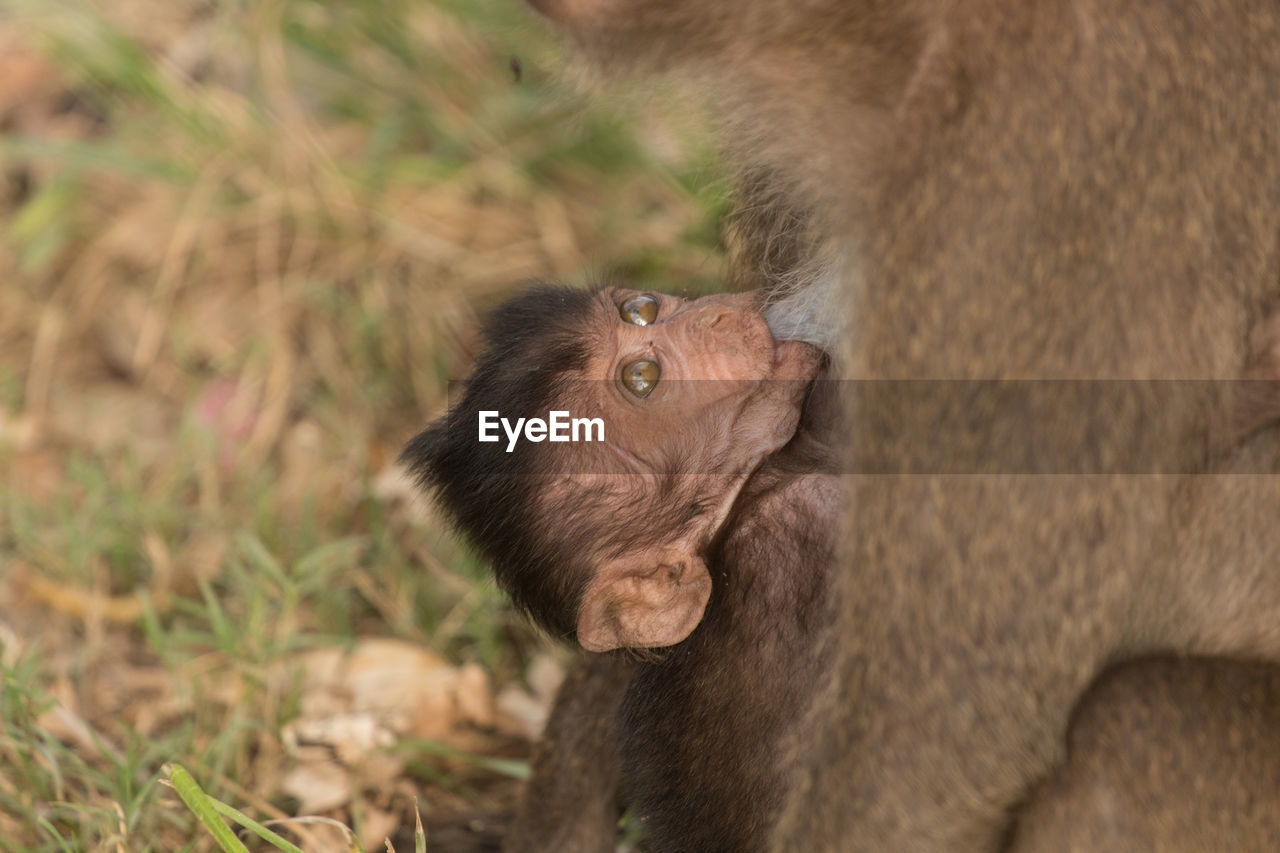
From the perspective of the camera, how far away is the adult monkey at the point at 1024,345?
222 centimetres

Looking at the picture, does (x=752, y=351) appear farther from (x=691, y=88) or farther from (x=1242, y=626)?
(x=1242, y=626)

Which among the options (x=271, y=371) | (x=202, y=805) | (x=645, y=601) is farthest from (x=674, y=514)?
(x=271, y=371)

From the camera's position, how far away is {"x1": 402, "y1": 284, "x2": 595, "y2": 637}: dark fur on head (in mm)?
2971

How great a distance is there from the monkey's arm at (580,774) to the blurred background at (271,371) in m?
0.30

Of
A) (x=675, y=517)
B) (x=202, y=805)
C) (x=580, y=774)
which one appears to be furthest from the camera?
(x=580, y=774)

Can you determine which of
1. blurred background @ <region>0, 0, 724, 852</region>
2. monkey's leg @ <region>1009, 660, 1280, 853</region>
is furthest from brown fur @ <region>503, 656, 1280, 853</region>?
blurred background @ <region>0, 0, 724, 852</region>

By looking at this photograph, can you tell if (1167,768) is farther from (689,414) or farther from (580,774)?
(580,774)

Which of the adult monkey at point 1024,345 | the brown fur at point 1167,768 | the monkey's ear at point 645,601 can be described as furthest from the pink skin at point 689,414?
the brown fur at point 1167,768

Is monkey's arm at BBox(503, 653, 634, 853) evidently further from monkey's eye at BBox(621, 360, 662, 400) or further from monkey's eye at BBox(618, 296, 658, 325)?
monkey's eye at BBox(618, 296, 658, 325)

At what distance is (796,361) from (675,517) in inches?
16.2

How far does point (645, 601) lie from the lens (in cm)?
289

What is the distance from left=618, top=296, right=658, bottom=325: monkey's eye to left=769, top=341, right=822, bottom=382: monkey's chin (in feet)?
0.85

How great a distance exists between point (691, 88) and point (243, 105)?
3270 mm

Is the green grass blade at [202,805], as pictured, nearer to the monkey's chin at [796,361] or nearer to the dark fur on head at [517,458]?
the dark fur on head at [517,458]
